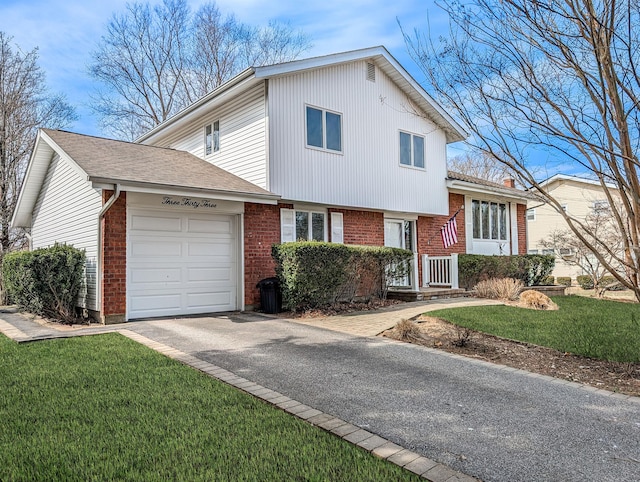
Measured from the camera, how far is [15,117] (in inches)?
710

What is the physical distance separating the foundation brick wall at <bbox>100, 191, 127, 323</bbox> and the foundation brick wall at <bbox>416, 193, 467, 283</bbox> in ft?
31.0

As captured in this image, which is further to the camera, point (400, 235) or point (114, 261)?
point (400, 235)

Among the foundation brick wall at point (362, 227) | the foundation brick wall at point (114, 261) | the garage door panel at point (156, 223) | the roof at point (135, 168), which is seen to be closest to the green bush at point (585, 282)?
the foundation brick wall at point (362, 227)

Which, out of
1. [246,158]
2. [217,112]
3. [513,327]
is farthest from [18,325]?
[513,327]

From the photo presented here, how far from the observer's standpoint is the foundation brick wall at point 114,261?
8.90 metres

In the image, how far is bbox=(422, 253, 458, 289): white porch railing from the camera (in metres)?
14.7

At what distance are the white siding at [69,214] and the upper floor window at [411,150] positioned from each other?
8.95 m

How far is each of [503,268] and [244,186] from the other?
9.55 metres

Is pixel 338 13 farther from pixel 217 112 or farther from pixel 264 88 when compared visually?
pixel 217 112

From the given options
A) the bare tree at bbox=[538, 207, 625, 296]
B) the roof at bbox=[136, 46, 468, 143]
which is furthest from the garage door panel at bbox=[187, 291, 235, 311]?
the bare tree at bbox=[538, 207, 625, 296]

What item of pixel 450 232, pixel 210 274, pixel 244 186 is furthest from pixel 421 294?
pixel 210 274

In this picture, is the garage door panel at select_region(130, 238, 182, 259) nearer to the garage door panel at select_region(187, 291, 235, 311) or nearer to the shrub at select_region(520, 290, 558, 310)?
the garage door panel at select_region(187, 291, 235, 311)

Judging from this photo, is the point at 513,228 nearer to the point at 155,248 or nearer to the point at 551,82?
the point at 155,248

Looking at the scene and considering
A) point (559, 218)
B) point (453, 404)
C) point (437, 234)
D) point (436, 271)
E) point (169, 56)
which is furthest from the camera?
point (559, 218)
